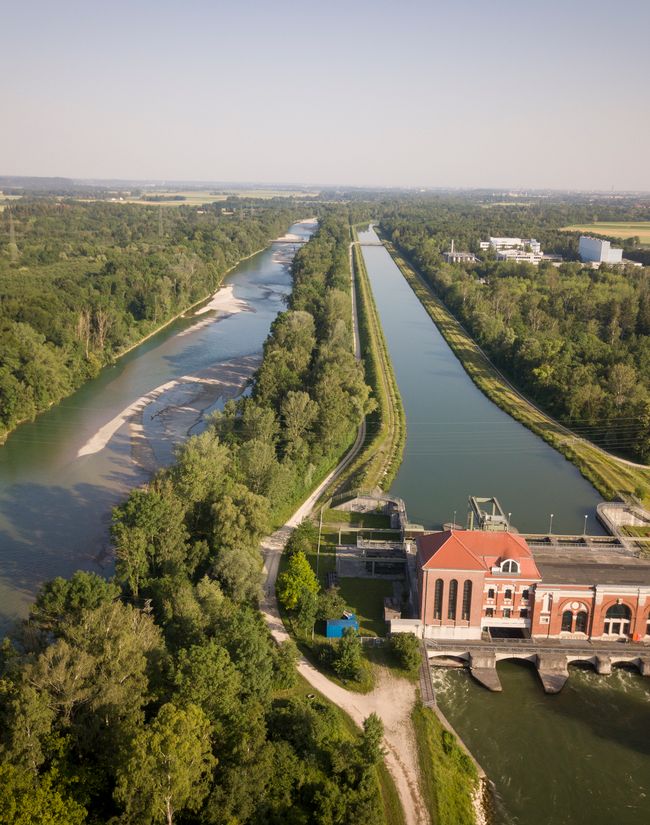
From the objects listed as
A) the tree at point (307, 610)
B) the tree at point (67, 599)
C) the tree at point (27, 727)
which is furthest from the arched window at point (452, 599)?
the tree at point (27, 727)

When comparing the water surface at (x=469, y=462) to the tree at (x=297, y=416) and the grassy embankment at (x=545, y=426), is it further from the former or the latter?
the tree at (x=297, y=416)

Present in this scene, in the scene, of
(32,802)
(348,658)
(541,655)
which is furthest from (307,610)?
(32,802)

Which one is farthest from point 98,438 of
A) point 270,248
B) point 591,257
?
→ point 270,248

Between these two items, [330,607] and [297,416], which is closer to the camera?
[330,607]

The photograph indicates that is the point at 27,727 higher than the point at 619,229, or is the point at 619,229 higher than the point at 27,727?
the point at 619,229

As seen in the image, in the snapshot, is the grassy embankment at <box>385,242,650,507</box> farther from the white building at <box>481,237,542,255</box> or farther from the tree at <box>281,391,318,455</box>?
the white building at <box>481,237,542,255</box>

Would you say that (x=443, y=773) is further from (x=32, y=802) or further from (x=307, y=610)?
(x=32, y=802)

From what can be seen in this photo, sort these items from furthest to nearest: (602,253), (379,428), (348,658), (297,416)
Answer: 1. (602,253)
2. (379,428)
3. (297,416)
4. (348,658)
